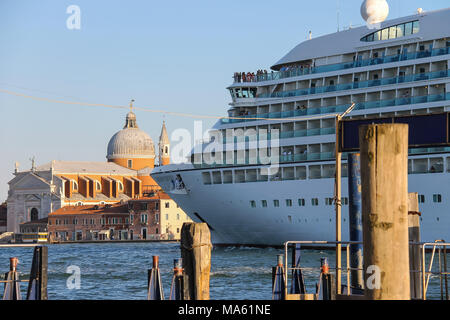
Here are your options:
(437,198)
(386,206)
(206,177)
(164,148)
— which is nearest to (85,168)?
(164,148)

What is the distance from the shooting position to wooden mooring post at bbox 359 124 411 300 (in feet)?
26.3

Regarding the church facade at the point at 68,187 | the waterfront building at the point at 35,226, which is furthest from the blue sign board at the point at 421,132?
the waterfront building at the point at 35,226

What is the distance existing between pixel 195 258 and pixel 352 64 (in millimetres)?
30042

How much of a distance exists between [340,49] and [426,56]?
462 cm

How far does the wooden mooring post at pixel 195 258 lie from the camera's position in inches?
459

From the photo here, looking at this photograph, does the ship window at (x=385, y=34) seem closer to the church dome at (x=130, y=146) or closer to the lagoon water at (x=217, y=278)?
the lagoon water at (x=217, y=278)

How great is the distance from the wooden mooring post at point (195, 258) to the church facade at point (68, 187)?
9811 centimetres

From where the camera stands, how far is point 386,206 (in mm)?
8031

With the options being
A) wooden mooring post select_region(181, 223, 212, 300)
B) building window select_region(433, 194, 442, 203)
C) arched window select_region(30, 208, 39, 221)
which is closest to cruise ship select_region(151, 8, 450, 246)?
building window select_region(433, 194, 442, 203)

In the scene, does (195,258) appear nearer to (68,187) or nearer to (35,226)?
(35,226)

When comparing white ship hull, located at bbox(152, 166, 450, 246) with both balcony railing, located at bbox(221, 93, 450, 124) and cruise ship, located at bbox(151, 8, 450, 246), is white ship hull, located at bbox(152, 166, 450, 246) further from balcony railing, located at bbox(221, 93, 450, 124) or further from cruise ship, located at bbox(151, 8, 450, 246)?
balcony railing, located at bbox(221, 93, 450, 124)

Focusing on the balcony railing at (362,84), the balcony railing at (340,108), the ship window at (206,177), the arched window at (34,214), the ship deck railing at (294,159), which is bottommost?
the arched window at (34,214)

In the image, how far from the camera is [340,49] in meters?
41.3
